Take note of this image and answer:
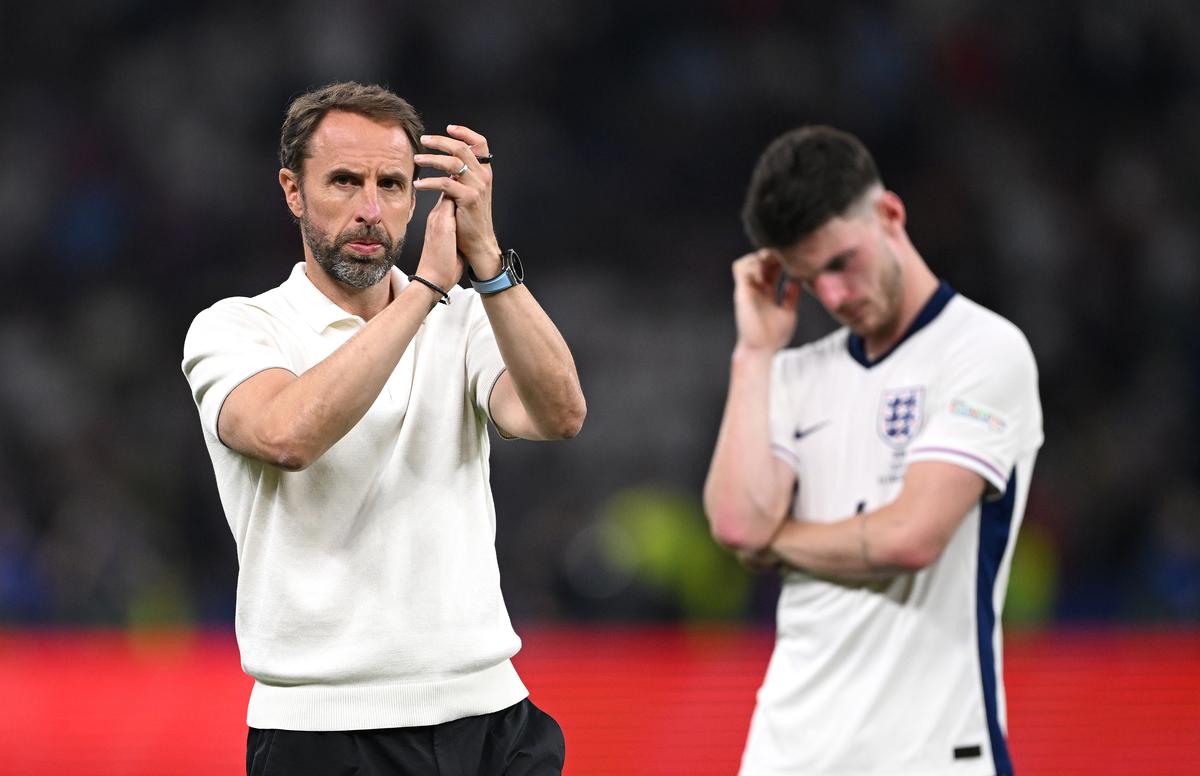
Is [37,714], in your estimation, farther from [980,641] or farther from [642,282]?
[642,282]

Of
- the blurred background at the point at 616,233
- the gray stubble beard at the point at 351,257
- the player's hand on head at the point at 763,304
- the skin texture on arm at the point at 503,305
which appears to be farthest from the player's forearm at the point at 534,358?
the blurred background at the point at 616,233

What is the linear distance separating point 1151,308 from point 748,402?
8965 millimetres

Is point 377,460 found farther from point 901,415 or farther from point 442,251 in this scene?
point 901,415

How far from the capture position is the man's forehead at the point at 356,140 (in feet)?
8.27

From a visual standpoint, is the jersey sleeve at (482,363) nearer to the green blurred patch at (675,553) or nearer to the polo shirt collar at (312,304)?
the polo shirt collar at (312,304)

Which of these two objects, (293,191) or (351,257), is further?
(293,191)

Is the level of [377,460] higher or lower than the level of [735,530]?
higher

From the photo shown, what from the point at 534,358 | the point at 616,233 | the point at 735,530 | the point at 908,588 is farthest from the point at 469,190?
the point at 616,233

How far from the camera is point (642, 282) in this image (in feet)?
39.5

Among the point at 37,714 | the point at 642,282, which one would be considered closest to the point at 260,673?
the point at 37,714

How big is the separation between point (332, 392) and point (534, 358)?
1.12 feet

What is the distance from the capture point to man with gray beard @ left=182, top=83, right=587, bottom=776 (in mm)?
2326

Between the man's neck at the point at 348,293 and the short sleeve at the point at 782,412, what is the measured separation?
96cm

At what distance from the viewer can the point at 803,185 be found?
3012mm
